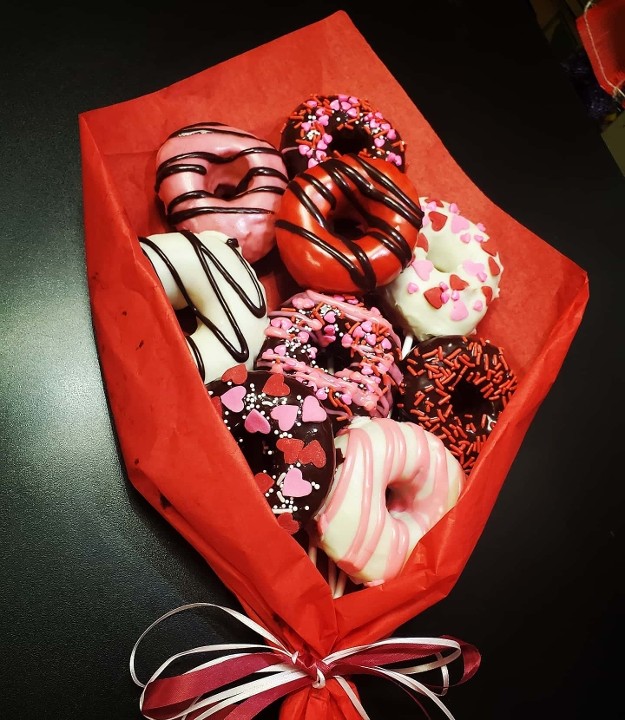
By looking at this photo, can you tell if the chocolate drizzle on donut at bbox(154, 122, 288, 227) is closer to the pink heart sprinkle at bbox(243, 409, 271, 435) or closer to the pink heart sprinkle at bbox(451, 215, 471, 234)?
the pink heart sprinkle at bbox(451, 215, 471, 234)

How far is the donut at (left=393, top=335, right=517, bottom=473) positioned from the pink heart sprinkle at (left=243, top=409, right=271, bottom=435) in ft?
1.16

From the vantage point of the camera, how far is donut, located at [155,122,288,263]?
134cm

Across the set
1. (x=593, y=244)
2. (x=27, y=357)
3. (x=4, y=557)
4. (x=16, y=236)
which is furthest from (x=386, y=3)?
(x=4, y=557)

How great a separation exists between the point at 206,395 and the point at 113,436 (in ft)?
0.98

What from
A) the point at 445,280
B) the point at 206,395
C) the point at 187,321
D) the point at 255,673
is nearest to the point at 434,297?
the point at 445,280

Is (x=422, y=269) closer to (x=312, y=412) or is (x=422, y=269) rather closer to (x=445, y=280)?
(x=445, y=280)

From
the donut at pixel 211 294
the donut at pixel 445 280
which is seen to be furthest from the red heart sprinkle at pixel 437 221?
the donut at pixel 211 294

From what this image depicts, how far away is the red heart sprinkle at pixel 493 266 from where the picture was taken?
1445mm

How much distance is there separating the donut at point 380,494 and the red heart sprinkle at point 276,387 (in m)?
0.14

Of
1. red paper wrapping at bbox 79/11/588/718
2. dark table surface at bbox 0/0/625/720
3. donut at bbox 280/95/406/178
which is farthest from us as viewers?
donut at bbox 280/95/406/178

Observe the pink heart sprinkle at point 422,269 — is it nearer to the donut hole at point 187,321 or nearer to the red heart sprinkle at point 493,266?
the red heart sprinkle at point 493,266

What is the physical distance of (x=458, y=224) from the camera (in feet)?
4.79

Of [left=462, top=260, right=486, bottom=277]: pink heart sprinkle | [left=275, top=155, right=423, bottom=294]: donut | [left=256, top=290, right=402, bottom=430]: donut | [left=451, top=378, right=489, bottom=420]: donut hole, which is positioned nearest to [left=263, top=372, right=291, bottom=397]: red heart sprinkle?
[left=256, top=290, right=402, bottom=430]: donut

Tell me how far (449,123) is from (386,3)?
Result: 0.41 m
